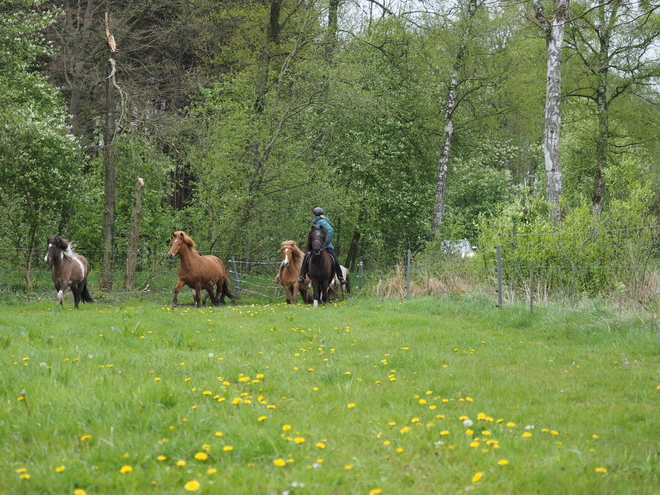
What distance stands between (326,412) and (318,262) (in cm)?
1194

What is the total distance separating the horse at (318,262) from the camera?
17.1 m

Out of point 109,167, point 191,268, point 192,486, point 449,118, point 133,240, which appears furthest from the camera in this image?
point 449,118

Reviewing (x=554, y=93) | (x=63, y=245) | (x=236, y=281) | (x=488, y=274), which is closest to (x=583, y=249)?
(x=488, y=274)

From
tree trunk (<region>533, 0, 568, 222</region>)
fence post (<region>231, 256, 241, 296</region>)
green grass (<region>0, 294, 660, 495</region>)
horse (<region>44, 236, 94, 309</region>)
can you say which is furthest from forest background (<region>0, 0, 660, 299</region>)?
green grass (<region>0, 294, 660, 495</region>)

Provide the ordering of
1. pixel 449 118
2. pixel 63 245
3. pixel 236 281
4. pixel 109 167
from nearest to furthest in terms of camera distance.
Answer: pixel 63 245, pixel 109 167, pixel 236 281, pixel 449 118

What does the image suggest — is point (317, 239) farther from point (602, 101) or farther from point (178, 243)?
point (602, 101)

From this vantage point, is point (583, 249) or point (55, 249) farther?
point (55, 249)

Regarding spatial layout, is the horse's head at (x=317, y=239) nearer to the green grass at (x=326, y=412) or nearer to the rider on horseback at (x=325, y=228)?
the rider on horseback at (x=325, y=228)

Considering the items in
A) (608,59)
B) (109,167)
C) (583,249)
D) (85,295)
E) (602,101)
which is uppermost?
(608,59)

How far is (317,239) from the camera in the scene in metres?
17.0

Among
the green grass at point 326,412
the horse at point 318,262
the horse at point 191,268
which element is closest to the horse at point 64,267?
the horse at point 191,268

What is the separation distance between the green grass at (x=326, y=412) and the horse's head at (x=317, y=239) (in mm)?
6495

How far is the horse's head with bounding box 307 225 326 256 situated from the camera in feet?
55.7

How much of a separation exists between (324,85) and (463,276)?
985 cm
